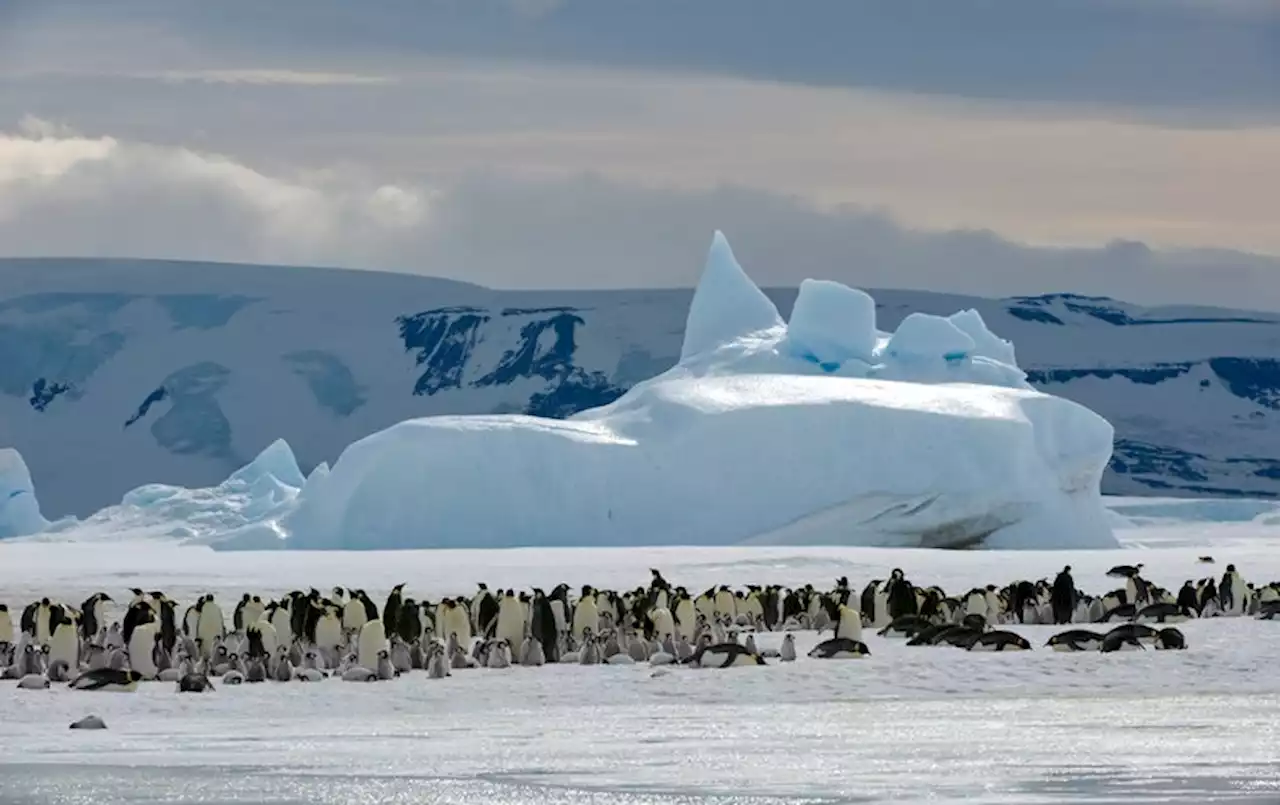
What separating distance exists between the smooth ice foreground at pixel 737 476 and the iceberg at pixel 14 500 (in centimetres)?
1528

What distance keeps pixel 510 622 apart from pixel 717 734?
5.22 meters

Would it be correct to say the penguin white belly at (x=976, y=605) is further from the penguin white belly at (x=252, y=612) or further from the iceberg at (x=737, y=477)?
the iceberg at (x=737, y=477)

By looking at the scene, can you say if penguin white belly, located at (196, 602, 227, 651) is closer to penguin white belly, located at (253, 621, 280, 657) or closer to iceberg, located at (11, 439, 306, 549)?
penguin white belly, located at (253, 621, 280, 657)

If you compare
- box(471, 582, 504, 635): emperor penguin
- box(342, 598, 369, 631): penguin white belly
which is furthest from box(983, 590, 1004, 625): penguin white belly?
box(342, 598, 369, 631): penguin white belly

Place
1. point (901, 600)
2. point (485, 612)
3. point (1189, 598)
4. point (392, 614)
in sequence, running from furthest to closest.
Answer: point (1189, 598) < point (901, 600) < point (485, 612) < point (392, 614)

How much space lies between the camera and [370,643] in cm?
1557

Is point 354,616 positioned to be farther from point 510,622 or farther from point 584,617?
point 584,617

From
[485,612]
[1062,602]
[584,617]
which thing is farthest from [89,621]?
[1062,602]

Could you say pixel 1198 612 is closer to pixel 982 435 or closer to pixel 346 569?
pixel 346 569

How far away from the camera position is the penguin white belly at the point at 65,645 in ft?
50.9

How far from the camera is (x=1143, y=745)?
11.0 meters

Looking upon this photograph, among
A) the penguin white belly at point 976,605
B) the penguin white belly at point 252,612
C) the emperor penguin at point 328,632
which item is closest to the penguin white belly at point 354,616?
the penguin white belly at point 252,612

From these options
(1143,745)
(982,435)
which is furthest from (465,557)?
(1143,745)

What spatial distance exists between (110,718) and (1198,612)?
11731mm
